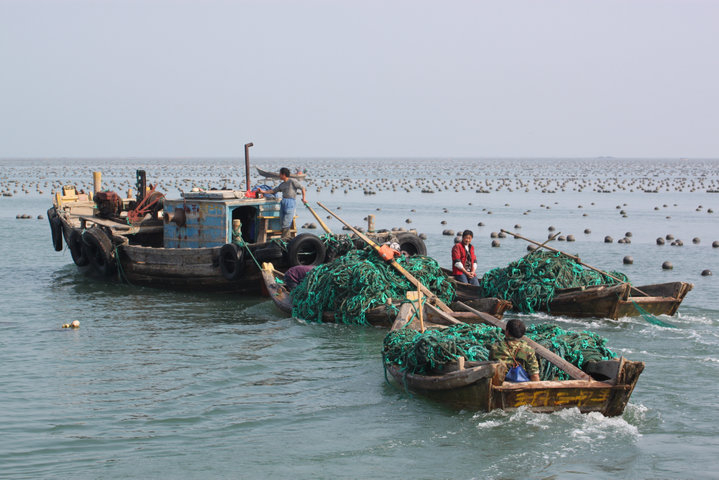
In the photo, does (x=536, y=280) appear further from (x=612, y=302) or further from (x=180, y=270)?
(x=180, y=270)

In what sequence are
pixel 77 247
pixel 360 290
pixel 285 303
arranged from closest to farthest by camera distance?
pixel 360 290
pixel 285 303
pixel 77 247

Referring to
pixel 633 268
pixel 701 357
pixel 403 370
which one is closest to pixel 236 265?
pixel 403 370

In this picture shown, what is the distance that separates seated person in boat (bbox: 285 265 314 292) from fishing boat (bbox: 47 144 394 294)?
0.86 meters

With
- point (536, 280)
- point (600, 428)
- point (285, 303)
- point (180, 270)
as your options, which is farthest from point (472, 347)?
point (180, 270)

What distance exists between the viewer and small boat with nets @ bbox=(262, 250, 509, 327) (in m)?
14.6

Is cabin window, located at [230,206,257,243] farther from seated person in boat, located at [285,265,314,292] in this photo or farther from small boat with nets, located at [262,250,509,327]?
small boat with nets, located at [262,250,509,327]

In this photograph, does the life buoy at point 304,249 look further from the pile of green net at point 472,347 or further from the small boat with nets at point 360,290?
the pile of green net at point 472,347

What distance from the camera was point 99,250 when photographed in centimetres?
2038

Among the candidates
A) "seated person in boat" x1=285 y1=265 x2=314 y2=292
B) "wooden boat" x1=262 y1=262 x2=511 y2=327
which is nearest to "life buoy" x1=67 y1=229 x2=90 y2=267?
"wooden boat" x1=262 y1=262 x2=511 y2=327

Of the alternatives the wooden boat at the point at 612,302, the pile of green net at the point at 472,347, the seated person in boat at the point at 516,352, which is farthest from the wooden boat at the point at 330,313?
the seated person in boat at the point at 516,352

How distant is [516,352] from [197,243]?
1107 cm

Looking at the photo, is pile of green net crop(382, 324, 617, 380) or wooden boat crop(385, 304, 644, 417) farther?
pile of green net crop(382, 324, 617, 380)

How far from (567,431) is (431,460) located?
1.61 meters

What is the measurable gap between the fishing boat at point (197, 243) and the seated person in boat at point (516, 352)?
8202 millimetres
